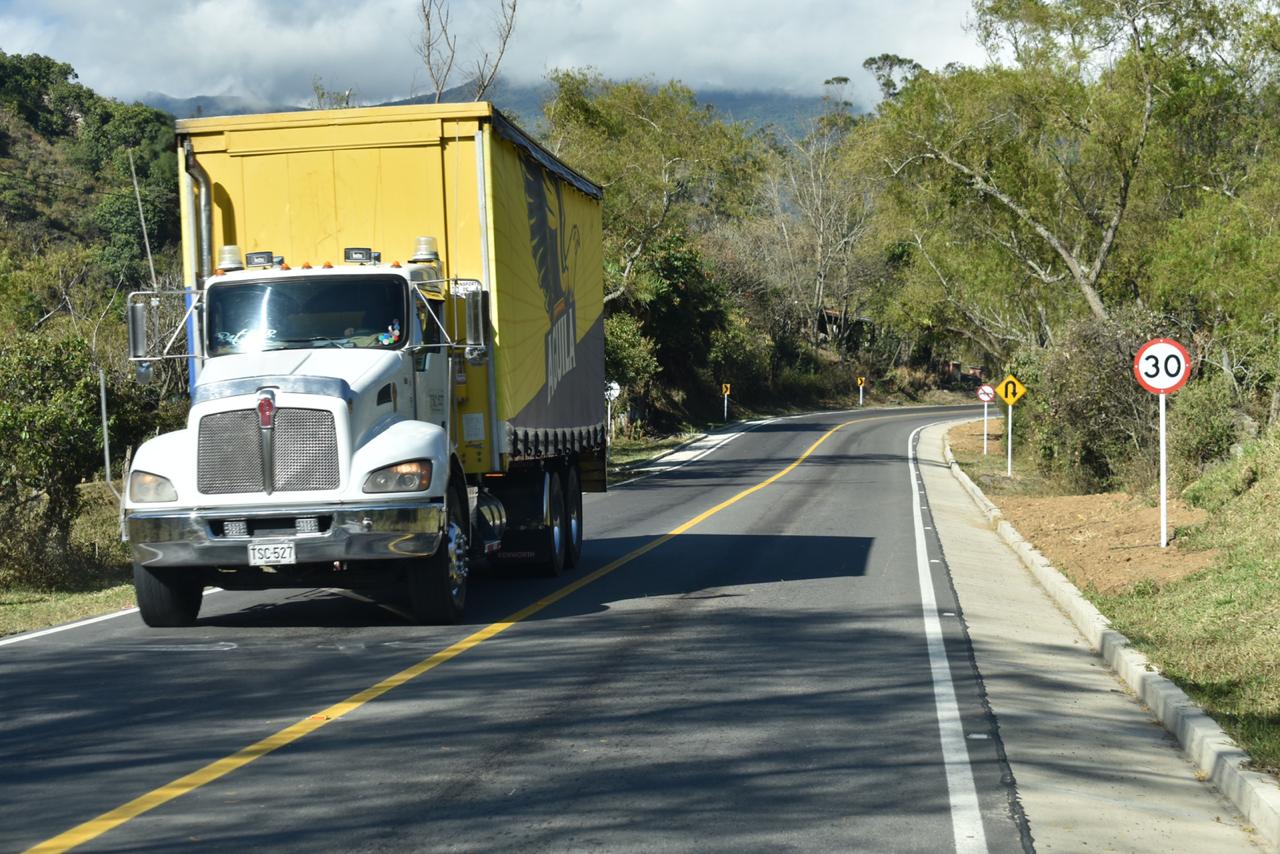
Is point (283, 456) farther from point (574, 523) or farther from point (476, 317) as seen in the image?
point (574, 523)

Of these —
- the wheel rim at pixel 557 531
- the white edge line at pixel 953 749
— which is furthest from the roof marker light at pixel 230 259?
the white edge line at pixel 953 749

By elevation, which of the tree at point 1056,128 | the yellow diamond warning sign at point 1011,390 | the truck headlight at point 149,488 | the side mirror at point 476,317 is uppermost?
the tree at point 1056,128

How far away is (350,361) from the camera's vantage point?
36.6 ft

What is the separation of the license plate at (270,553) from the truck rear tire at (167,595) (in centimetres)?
88

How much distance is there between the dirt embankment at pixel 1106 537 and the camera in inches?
581

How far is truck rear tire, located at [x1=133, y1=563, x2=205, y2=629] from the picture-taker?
11.1 metres

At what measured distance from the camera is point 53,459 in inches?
691

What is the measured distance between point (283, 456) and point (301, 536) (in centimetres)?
62

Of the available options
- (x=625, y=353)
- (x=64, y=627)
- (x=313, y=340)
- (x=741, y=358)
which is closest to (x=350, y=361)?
(x=313, y=340)

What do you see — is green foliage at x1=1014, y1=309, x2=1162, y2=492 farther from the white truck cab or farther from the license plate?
the license plate

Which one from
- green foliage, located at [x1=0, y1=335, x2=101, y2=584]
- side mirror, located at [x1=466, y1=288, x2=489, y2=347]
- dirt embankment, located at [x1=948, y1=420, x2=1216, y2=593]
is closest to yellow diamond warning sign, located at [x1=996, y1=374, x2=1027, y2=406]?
dirt embankment, located at [x1=948, y1=420, x2=1216, y2=593]

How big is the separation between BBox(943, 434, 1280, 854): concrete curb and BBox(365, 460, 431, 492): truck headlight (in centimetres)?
531

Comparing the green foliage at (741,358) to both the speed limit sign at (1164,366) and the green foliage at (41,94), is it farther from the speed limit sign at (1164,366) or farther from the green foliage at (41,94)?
the speed limit sign at (1164,366)

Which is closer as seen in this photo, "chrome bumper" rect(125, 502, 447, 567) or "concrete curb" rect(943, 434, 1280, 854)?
"concrete curb" rect(943, 434, 1280, 854)
